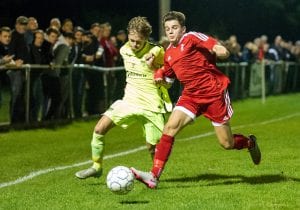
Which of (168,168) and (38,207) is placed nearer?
(38,207)

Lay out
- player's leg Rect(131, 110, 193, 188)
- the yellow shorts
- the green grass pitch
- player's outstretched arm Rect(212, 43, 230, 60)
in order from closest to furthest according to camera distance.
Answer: the green grass pitch < player's outstretched arm Rect(212, 43, 230, 60) < player's leg Rect(131, 110, 193, 188) < the yellow shorts

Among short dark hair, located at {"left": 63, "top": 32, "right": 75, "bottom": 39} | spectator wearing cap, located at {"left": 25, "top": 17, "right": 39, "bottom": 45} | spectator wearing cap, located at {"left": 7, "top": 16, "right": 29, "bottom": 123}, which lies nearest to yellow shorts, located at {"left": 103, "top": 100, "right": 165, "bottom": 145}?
spectator wearing cap, located at {"left": 7, "top": 16, "right": 29, "bottom": 123}

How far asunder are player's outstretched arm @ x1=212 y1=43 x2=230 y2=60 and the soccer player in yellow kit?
1055mm

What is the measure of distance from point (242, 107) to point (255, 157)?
14.4 meters

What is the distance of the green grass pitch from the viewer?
8.14 metres

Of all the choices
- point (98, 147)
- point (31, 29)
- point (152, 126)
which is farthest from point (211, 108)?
point (31, 29)

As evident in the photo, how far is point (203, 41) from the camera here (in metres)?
8.90

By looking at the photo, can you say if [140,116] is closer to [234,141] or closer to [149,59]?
[149,59]

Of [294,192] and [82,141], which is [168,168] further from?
[82,141]

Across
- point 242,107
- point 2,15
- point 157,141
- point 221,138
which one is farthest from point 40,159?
point 2,15

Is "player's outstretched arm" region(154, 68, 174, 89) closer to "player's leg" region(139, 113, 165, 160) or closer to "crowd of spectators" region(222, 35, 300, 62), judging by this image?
"player's leg" region(139, 113, 165, 160)

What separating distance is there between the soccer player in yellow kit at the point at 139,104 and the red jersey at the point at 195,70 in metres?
0.48

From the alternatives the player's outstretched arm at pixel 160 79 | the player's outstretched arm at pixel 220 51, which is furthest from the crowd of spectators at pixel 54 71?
the player's outstretched arm at pixel 220 51

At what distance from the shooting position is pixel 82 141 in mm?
14930
